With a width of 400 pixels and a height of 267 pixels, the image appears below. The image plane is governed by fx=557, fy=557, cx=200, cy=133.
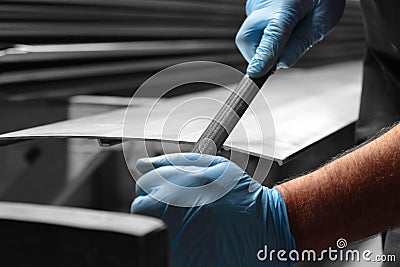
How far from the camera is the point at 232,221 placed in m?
0.88

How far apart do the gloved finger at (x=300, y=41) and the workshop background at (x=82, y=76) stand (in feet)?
0.75

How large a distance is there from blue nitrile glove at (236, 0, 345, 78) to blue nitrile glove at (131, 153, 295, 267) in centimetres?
34

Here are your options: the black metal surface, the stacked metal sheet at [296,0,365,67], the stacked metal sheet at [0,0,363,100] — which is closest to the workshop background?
the stacked metal sheet at [0,0,363,100]

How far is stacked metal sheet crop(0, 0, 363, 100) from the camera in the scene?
1607mm

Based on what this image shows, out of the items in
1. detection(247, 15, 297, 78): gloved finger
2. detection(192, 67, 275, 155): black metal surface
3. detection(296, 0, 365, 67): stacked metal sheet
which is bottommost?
detection(192, 67, 275, 155): black metal surface

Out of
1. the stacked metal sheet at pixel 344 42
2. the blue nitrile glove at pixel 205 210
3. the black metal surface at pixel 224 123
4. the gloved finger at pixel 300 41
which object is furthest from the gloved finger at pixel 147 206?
the stacked metal sheet at pixel 344 42

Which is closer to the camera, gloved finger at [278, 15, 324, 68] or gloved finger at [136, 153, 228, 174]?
gloved finger at [136, 153, 228, 174]

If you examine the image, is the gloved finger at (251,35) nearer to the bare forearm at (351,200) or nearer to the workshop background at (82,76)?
the workshop background at (82,76)

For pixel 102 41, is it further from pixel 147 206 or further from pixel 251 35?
pixel 147 206

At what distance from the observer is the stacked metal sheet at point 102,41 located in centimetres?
161

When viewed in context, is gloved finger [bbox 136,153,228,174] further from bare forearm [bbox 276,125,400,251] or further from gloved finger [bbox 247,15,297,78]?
gloved finger [bbox 247,15,297,78]

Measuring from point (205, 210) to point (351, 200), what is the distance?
0.28m

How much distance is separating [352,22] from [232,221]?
3.58 meters

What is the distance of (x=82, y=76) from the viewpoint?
2.00 metres
